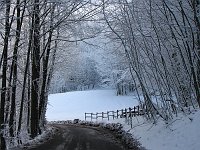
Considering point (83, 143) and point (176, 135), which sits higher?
point (176, 135)

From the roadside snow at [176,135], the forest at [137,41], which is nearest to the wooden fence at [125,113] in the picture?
the forest at [137,41]

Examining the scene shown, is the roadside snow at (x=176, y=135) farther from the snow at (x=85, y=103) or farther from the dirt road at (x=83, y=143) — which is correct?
the snow at (x=85, y=103)

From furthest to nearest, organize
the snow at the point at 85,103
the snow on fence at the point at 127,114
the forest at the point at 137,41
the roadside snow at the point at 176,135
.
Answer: the snow at the point at 85,103 < the snow on fence at the point at 127,114 < the forest at the point at 137,41 < the roadside snow at the point at 176,135

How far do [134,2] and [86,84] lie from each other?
253ft

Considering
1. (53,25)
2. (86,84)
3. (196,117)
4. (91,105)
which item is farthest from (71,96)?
(196,117)

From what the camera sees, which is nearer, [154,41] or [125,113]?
[154,41]

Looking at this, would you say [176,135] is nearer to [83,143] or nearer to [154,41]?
[154,41]

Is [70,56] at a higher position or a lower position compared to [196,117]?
higher

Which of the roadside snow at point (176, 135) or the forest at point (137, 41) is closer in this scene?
the roadside snow at point (176, 135)

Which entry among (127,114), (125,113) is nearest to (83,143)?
(125,113)

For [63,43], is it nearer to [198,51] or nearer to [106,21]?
[106,21]

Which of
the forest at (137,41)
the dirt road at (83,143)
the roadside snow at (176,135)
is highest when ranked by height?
the forest at (137,41)

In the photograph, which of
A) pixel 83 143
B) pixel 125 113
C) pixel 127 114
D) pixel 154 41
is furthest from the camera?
pixel 127 114

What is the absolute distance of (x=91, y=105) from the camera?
5753 cm
